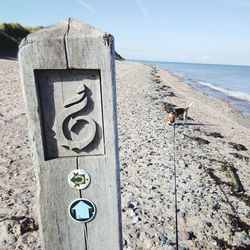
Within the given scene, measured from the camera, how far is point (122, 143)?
850 cm

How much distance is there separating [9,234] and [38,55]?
143 inches

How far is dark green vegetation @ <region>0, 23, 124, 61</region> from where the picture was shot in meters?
31.2

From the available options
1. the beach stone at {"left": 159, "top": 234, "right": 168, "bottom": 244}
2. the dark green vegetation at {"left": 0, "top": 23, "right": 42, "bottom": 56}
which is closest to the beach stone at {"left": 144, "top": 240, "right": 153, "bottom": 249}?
the beach stone at {"left": 159, "top": 234, "right": 168, "bottom": 244}

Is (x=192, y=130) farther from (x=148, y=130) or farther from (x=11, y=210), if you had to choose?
(x=11, y=210)

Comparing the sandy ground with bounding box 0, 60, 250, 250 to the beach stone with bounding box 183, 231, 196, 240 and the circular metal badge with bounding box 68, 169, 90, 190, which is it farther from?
the circular metal badge with bounding box 68, 169, 90, 190

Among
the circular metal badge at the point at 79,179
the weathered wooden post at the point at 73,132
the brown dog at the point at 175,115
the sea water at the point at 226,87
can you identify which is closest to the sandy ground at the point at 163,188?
the brown dog at the point at 175,115

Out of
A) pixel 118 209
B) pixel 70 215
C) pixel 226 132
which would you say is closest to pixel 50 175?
pixel 70 215

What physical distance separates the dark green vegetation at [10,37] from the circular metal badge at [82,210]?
32.9 m

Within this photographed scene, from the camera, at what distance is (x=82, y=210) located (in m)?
1.32

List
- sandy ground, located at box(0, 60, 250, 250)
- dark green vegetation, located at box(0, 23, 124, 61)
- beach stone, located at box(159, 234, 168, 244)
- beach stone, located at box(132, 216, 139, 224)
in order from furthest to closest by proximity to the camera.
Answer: dark green vegetation, located at box(0, 23, 124, 61) → beach stone, located at box(132, 216, 139, 224) → sandy ground, located at box(0, 60, 250, 250) → beach stone, located at box(159, 234, 168, 244)

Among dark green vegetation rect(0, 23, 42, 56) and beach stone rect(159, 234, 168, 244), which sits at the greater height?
dark green vegetation rect(0, 23, 42, 56)

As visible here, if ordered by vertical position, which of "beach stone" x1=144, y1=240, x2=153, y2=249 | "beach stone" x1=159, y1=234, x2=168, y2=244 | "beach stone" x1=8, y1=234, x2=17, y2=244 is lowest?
"beach stone" x1=159, y1=234, x2=168, y2=244

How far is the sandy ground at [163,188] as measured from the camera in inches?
167

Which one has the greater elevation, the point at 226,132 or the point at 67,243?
the point at 67,243
